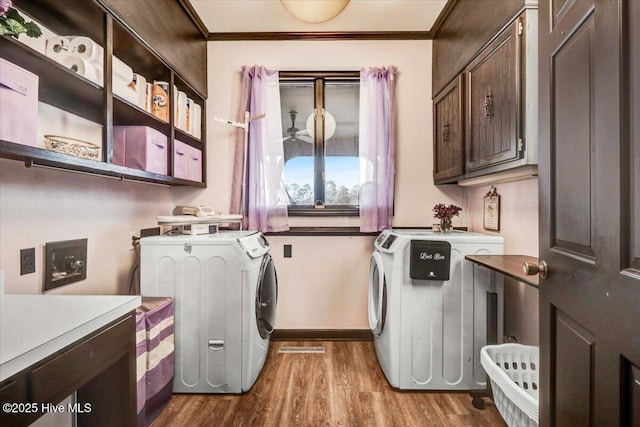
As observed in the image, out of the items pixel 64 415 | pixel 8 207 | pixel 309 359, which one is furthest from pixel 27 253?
pixel 309 359

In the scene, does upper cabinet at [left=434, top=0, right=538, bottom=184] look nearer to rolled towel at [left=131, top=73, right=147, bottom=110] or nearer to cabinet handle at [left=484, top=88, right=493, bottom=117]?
cabinet handle at [left=484, top=88, right=493, bottom=117]

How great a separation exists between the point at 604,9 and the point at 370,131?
76.5 inches

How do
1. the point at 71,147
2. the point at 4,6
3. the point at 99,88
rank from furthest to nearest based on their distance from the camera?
the point at 99,88, the point at 71,147, the point at 4,6

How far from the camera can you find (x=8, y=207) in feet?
4.01

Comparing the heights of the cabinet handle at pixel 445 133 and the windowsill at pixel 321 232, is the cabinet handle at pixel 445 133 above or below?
above

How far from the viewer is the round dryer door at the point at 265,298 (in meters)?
1.96

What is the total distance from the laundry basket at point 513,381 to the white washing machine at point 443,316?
0.83ft

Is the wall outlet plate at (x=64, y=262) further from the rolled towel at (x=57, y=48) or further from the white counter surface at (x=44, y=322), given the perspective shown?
the rolled towel at (x=57, y=48)

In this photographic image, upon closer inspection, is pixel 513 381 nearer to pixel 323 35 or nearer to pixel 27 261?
pixel 27 261

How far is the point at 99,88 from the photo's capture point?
1.39 meters

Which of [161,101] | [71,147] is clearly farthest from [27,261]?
[161,101]

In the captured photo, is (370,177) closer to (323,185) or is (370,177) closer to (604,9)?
(323,185)

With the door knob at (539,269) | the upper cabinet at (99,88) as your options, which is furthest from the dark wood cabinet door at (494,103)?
the upper cabinet at (99,88)

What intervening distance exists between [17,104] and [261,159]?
5.48 feet
